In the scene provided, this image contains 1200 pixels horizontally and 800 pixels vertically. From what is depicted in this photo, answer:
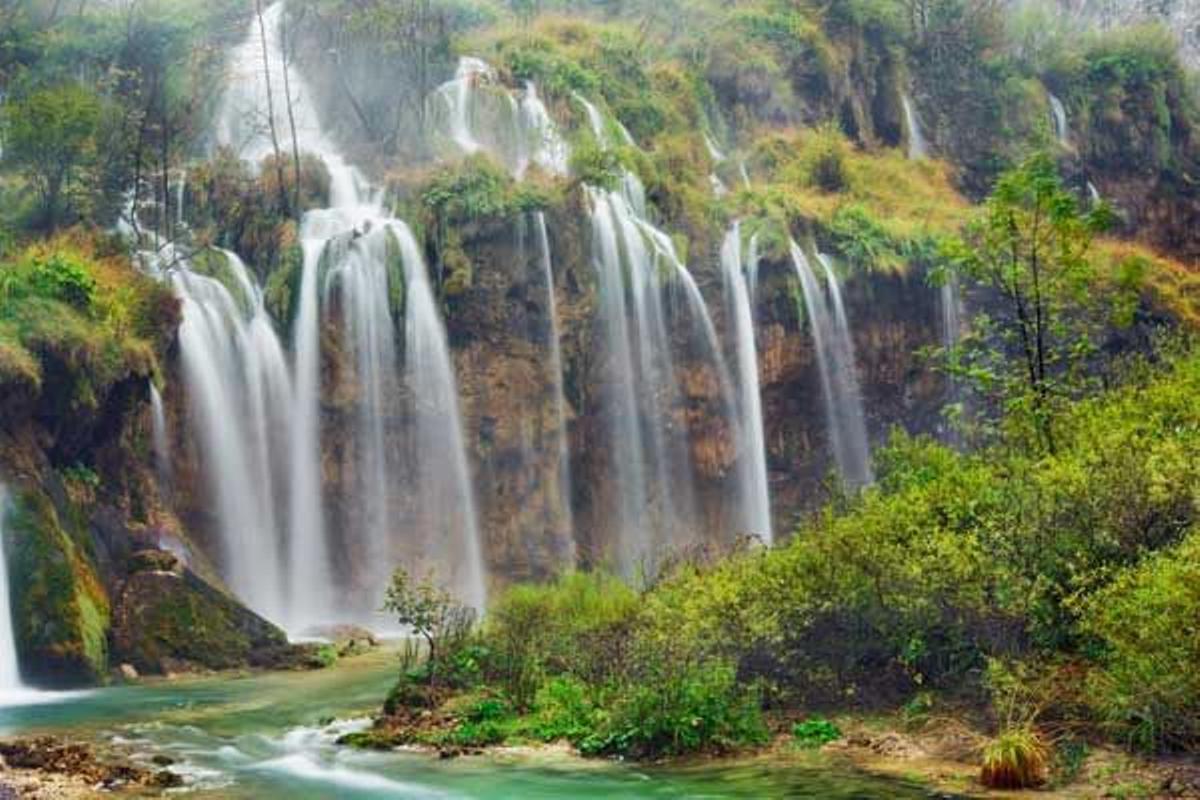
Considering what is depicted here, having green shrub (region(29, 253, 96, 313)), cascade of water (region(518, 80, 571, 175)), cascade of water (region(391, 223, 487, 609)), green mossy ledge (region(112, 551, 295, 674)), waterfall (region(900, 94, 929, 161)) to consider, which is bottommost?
green mossy ledge (region(112, 551, 295, 674))

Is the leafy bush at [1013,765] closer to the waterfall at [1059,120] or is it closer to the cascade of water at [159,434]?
the cascade of water at [159,434]

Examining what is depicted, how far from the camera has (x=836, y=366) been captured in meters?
43.4

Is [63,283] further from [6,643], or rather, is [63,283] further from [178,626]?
[6,643]

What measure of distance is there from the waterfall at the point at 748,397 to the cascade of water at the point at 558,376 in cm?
589

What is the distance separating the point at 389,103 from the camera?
45.1m

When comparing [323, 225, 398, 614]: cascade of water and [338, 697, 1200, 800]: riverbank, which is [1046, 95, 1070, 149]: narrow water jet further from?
[338, 697, 1200, 800]: riverbank

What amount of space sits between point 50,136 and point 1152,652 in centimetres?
2895

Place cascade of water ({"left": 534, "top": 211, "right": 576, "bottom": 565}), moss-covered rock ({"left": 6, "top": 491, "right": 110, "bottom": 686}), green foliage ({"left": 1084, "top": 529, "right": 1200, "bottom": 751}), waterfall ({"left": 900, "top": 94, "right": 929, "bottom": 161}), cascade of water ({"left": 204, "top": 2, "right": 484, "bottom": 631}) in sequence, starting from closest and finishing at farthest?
green foliage ({"left": 1084, "top": 529, "right": 1200, "bottom": 751})
moss-covered rock ({"left": 6, "top": 491, "right": 110, "bottom": 686})
cascade of water ({"left": 204, "top": 2, "right": 484, "bottom": 631})
cascade of water ({"left": 534, "top": 211, "right": 576, "bottom": 565})
waterfall ({"left": 900, "top": 94, "right": 929, "bottom": 161})

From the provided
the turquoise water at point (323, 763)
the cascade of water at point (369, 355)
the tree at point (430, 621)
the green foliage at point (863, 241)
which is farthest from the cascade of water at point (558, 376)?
the tree at point (430, 621)

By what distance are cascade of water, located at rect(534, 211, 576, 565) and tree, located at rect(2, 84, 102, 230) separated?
12585mm

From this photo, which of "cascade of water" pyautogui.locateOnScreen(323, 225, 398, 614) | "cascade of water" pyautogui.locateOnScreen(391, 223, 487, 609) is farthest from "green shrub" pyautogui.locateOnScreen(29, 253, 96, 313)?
"cascade of water" pyautogui.locateOnScreen(391, 223, 487, 609)

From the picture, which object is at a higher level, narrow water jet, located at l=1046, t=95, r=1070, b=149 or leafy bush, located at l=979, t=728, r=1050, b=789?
narrow water jet, located at l=1046, t=95, r=1070, b=149

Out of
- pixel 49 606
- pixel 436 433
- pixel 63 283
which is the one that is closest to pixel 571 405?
Answer: pixel 436 433

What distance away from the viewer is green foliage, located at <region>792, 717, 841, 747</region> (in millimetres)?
16141
